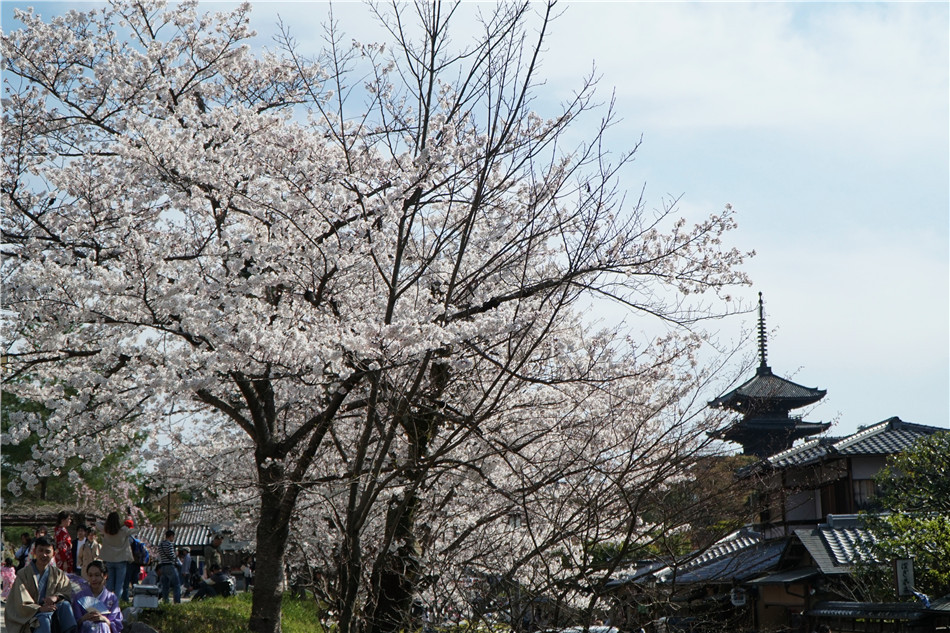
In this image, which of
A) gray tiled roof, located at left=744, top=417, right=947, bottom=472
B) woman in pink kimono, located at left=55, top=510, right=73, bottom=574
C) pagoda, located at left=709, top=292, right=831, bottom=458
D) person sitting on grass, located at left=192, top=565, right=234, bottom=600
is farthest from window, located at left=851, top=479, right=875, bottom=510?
woman in pink kimono, located at left=55, top=510, right=73, bottom=574

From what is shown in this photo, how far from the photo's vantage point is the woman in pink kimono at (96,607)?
6.91 metres

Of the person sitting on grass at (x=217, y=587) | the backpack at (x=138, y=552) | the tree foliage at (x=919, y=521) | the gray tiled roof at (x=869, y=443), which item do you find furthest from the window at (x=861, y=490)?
Answer: the backpack at (x=138, y=552)

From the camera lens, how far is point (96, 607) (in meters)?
7.09

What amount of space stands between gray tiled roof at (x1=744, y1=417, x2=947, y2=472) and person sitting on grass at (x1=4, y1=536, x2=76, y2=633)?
1915 cm

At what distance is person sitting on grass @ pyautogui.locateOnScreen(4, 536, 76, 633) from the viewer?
6617 millimetres

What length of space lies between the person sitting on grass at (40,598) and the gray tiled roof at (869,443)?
1915cm

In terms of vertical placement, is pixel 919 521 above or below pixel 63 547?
above

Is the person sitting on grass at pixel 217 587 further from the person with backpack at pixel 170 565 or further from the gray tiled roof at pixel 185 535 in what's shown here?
the gray tiled roof at pixel 185 535

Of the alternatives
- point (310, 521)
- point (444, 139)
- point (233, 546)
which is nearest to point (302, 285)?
point (444, 139)

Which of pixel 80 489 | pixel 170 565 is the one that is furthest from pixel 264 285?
pixel 80 489

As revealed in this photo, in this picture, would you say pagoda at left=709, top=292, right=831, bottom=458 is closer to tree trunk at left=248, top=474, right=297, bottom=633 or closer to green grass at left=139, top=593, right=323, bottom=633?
green grass at left=139, top=593, right=323, bottom=633

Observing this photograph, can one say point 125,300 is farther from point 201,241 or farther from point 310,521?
point 310,521

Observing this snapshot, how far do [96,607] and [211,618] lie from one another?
4.13m

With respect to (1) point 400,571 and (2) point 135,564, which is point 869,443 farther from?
(1) point 400,571
